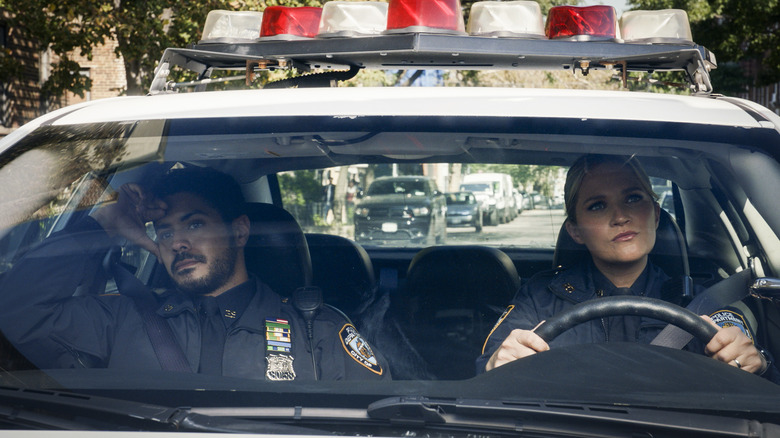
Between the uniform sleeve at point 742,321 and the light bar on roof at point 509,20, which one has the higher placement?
the light bar on roof at point 509,20

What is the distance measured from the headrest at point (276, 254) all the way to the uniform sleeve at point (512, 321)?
0.50 m

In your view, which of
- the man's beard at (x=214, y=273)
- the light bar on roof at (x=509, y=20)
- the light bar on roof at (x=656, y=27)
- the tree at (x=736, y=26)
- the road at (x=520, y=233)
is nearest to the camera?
the man's beard at (x=214, y=273)

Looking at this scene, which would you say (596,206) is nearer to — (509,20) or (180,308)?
(509,20)

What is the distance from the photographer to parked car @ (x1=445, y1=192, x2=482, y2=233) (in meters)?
3.21

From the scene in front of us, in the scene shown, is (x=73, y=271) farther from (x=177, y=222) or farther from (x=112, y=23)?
(x=112, y=23)

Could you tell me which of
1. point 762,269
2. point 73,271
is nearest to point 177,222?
point 73,271

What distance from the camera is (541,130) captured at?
1.84m

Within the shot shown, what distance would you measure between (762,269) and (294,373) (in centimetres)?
122

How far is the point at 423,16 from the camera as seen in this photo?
232cm

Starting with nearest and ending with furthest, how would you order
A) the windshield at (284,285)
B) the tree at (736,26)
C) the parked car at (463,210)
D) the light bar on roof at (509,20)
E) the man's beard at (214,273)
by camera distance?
1. the windshield at (284,285)
2. the man's beard at (214,273)
3. the light bar on roof at (509,20)
4. the parked car at (463,210)
5. the tree at (736,26)

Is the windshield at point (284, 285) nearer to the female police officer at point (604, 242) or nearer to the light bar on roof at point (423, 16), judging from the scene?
the female police officer at point (604, 242)

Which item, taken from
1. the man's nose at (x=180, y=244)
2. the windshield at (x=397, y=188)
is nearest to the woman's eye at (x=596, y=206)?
the man's nose at (x=180, y=244)

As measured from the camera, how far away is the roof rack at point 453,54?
2309 mm

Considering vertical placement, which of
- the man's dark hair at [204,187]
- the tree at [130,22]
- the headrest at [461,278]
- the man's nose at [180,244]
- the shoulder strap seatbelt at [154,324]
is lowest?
the tree at [130,22]
